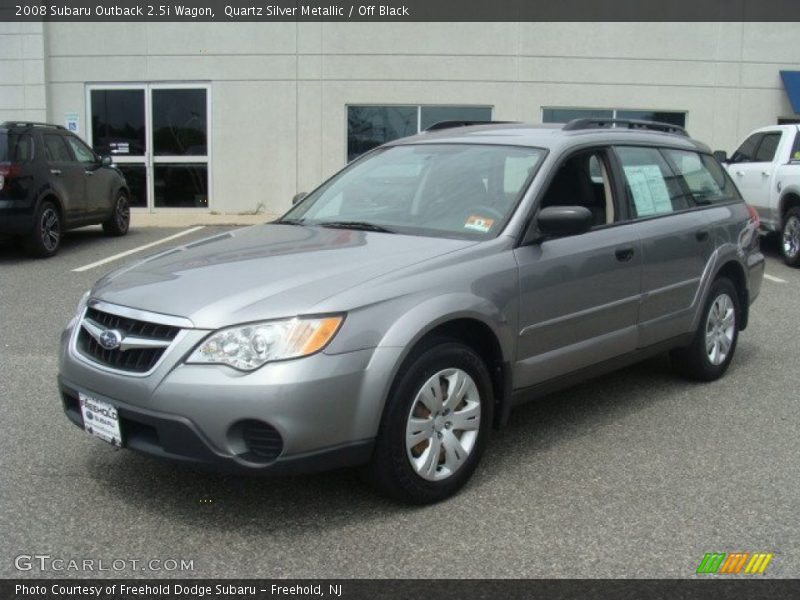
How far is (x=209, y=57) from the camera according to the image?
663 inches

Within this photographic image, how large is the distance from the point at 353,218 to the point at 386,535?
181 cm

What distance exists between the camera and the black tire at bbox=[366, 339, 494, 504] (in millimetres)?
3523

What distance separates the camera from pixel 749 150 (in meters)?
12.4

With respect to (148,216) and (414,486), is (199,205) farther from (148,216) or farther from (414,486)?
(414,486)

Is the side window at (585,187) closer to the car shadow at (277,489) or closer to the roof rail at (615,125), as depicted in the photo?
the roof rail at (615,125)

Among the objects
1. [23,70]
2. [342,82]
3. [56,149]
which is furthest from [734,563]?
[23,70]

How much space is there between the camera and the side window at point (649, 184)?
16.6ft

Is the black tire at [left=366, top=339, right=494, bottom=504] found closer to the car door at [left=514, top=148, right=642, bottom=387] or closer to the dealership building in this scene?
the car door at [left=514, top=148, right=642, bottom=387]

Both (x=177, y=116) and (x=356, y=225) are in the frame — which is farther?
(x=177, y=116)

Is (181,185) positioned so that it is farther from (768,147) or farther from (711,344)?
(711,344)

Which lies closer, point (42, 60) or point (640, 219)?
point (640, 219)

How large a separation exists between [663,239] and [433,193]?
1.52 meters

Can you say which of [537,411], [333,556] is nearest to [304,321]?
[333,556]

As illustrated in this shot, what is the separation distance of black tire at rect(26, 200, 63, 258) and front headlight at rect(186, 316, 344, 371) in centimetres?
863
